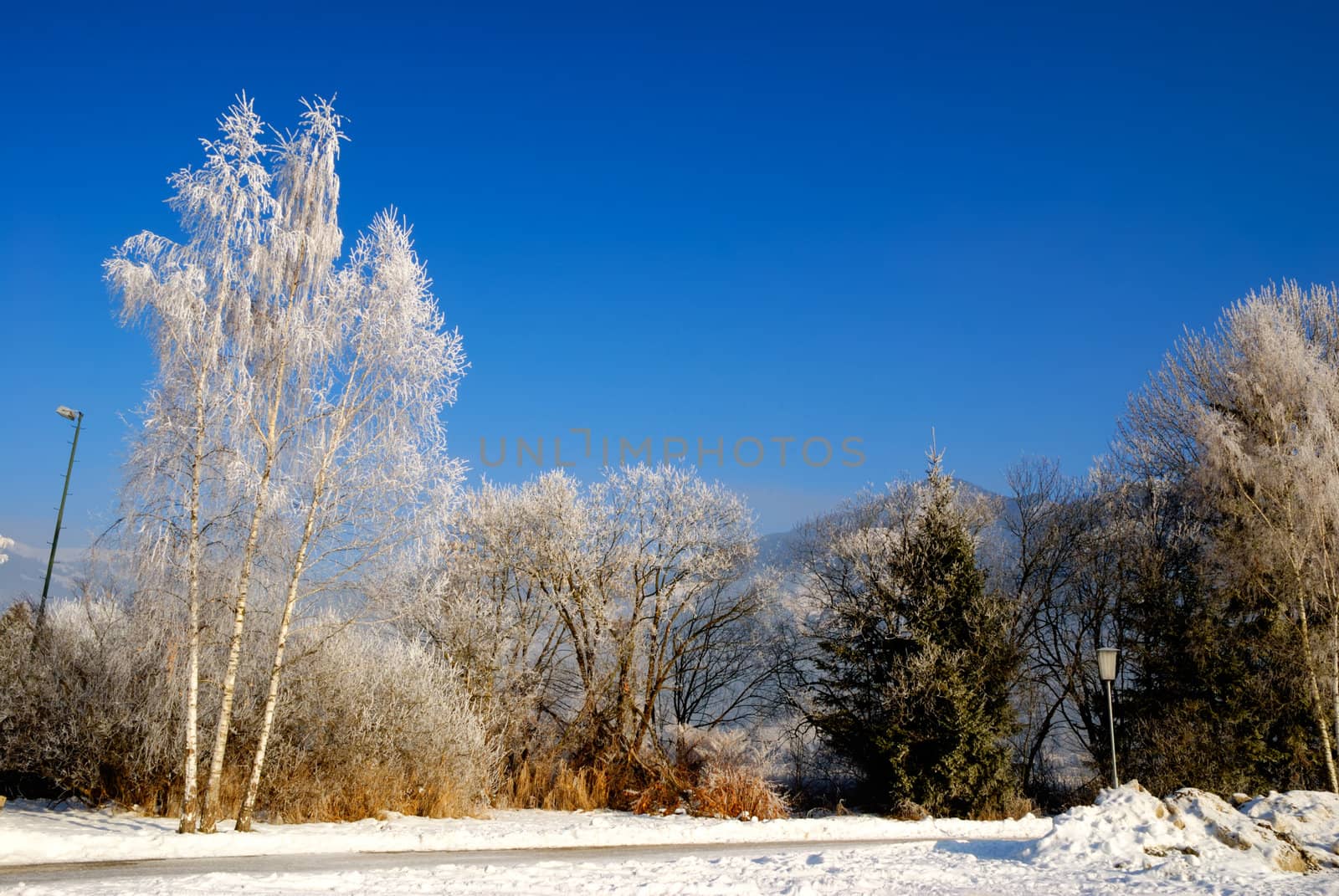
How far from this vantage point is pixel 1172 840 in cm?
1080

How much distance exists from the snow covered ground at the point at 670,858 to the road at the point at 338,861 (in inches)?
1.3

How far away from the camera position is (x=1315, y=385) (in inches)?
843

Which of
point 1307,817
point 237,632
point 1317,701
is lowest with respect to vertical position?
point 1307,817

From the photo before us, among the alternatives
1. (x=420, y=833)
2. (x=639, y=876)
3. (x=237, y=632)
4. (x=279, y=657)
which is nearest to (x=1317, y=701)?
(x=639, y=876)

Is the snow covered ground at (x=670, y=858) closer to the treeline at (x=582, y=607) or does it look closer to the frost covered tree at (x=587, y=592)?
the treeline at (x=582, y=607)

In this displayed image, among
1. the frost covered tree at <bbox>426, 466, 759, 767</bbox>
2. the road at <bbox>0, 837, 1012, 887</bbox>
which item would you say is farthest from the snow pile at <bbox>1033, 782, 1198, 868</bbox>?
the frost covered tree at <bbox>426, 466, 759, 767</bbox>

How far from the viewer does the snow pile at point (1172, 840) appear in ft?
33.1

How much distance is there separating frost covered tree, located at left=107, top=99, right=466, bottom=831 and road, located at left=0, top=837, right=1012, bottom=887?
2.51 m

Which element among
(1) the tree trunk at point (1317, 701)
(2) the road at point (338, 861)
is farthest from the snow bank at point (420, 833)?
(1) the tree trunk at point (1317, 701)

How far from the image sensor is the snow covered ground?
360 inches

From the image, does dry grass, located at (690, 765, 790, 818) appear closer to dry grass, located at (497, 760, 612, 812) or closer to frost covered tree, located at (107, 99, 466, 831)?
dry grass, located at (497, 760, 612, 812)

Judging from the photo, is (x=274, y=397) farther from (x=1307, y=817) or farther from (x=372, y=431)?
(x=1307, y=817)

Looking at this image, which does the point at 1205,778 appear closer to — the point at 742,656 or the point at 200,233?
the point at 742,656

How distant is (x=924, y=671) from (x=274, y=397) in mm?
16221
